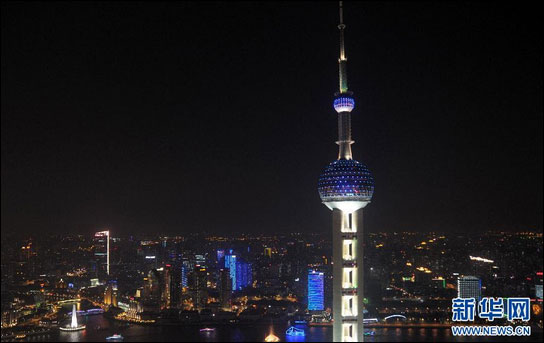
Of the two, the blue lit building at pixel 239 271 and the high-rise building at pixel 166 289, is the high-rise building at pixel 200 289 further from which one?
the blue lit building at pixel 239 271

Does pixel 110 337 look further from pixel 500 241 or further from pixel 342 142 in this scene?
pixel 500 241

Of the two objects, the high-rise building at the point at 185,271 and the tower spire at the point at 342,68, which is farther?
the high-rise building at the point at 185,271

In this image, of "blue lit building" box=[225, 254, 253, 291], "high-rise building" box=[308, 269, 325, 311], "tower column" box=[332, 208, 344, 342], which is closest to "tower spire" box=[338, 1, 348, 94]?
"tower column" box=[332, 208, 344, 342]

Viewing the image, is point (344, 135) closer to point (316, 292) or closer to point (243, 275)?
point (316, 292)

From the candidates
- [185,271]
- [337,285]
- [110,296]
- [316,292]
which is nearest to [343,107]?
[337,285]

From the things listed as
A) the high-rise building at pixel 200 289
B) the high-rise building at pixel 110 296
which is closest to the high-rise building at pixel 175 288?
the high-rise building at pixel 200 289

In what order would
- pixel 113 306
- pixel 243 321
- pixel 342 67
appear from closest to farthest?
1. pixel 342 67
2. pixel 243 321
3. pixel 113 306

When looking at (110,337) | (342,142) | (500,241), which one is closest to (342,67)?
(342,142)
